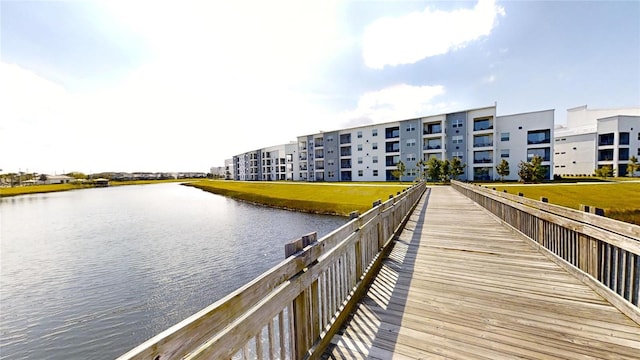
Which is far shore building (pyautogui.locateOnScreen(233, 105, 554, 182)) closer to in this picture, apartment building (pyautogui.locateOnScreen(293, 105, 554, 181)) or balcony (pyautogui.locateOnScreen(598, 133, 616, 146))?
apartment building (pyautogui.locateOnScreen(293, 105, 554, 181))

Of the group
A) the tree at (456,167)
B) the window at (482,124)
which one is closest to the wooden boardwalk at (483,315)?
the tree at (456,167)

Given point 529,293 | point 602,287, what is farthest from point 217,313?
point 602,287

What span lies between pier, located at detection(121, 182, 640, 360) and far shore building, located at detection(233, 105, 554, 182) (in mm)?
42771

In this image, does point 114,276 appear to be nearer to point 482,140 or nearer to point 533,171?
point 533,171

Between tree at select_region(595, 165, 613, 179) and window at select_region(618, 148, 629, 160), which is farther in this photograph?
window at select_region(618, 148, 629, 160)

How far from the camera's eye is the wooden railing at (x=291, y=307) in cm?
136

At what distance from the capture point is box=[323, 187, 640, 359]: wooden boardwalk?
2691 mm

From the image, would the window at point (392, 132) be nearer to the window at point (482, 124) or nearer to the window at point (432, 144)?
the window at point (432, 144)

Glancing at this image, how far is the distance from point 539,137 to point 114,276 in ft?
172

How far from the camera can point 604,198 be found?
71.2 feet

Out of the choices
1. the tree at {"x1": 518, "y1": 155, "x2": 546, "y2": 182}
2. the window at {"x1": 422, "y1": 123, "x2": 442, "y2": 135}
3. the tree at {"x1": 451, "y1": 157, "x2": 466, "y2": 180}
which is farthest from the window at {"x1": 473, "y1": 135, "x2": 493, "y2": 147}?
the tree at {"x1": 518, "y1": 155, "x2": 546, "y2": 182}

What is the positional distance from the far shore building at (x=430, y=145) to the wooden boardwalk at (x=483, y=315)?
43.1m

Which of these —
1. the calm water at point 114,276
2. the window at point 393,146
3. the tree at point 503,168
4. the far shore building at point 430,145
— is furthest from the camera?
the window at point 393,146

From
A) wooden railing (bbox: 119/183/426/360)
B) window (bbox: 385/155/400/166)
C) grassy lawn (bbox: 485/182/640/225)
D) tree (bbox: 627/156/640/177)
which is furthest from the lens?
window (bbox: 385/155/400/166)
